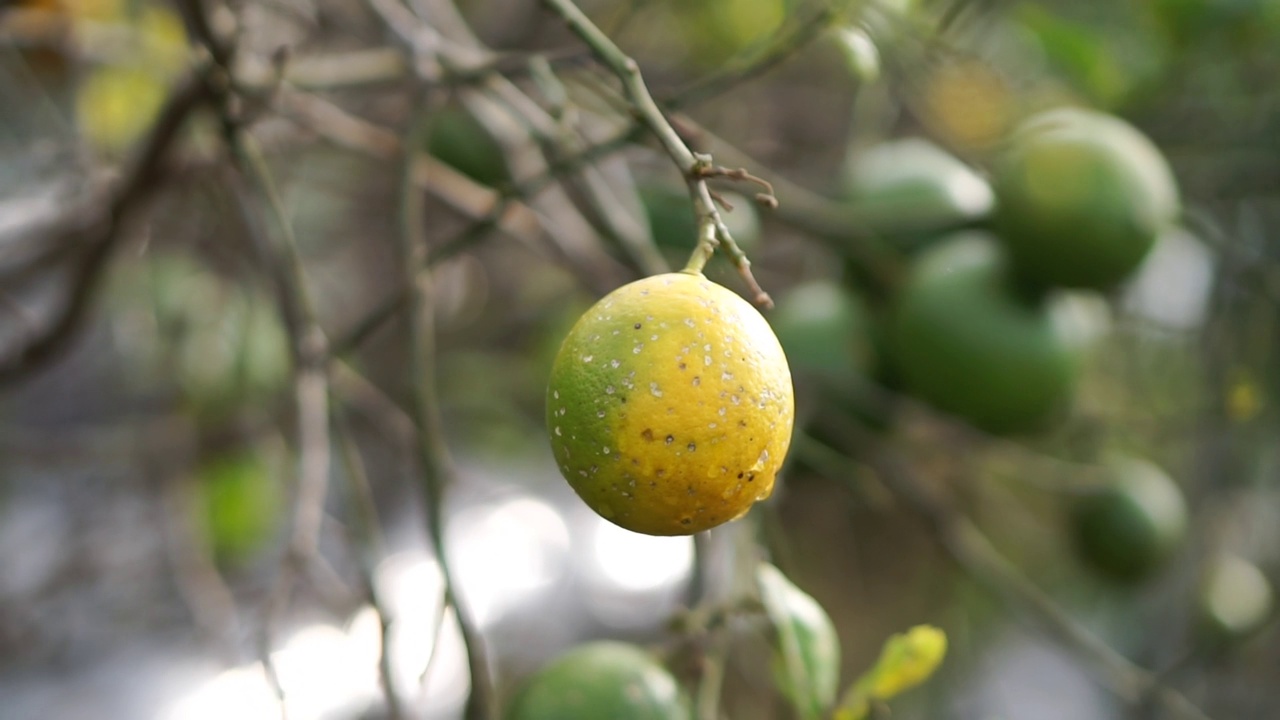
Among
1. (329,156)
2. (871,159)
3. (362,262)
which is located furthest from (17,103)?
(871,159)

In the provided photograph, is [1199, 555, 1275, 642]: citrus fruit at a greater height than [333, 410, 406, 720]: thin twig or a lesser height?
lesser

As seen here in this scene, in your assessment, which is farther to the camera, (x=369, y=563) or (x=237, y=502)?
(x=237, y=502)

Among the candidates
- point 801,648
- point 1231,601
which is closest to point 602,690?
point 801,648

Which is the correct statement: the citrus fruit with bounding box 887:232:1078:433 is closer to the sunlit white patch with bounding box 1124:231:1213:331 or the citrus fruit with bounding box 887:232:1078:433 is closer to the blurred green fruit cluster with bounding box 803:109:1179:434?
the blurred green fruit cluster with bounding box 803:109:1179:434

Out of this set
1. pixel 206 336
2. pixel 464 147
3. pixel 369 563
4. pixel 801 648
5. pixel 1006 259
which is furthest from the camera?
pixel 206 336

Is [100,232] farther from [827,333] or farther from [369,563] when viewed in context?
[827,333]

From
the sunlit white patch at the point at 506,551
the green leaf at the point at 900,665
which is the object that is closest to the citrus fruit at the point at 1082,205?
the green leaf at the point at 900,665

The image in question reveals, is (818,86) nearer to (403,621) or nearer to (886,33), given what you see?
(886,33)

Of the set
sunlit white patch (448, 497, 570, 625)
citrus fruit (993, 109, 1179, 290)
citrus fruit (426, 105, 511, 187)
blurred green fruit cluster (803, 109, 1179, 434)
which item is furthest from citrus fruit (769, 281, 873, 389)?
sunlit white patch (448, 497, 570, 625)
